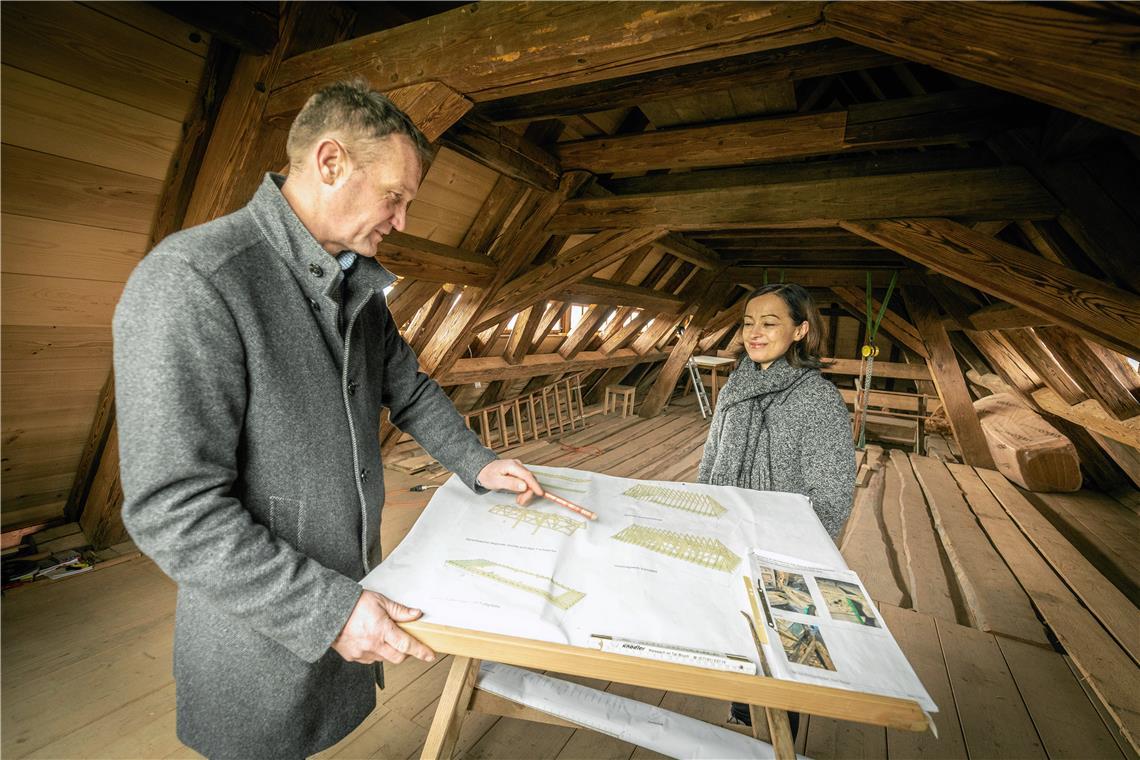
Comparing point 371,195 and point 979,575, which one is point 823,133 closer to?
point 371,195

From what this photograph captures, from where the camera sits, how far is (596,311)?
630cm

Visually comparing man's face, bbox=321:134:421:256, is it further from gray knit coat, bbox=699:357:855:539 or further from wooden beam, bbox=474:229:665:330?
wooden beam, bbox=474:229:665:330

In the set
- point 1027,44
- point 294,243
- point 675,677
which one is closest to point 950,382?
point 1027,44

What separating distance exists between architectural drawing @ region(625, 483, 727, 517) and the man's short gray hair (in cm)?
97

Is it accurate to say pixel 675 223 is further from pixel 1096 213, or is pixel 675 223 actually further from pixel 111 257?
pixel 111 257

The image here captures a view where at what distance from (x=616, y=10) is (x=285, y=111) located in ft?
4.24

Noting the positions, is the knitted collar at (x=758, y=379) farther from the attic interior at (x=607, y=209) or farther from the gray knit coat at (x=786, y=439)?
the attic interior at (x=607, y=209)

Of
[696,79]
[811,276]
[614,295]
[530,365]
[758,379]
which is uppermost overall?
[811,276]

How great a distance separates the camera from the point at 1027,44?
3.55ft

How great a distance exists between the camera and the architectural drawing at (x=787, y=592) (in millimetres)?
796

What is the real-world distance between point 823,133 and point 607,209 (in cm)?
150

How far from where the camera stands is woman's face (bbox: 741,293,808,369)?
64.4 inches

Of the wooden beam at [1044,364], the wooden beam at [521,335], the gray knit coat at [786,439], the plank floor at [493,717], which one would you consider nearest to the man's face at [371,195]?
the gray knit coat at [786,439]

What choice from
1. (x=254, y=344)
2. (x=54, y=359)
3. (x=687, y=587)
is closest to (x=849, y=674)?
(x=687, y=587)
